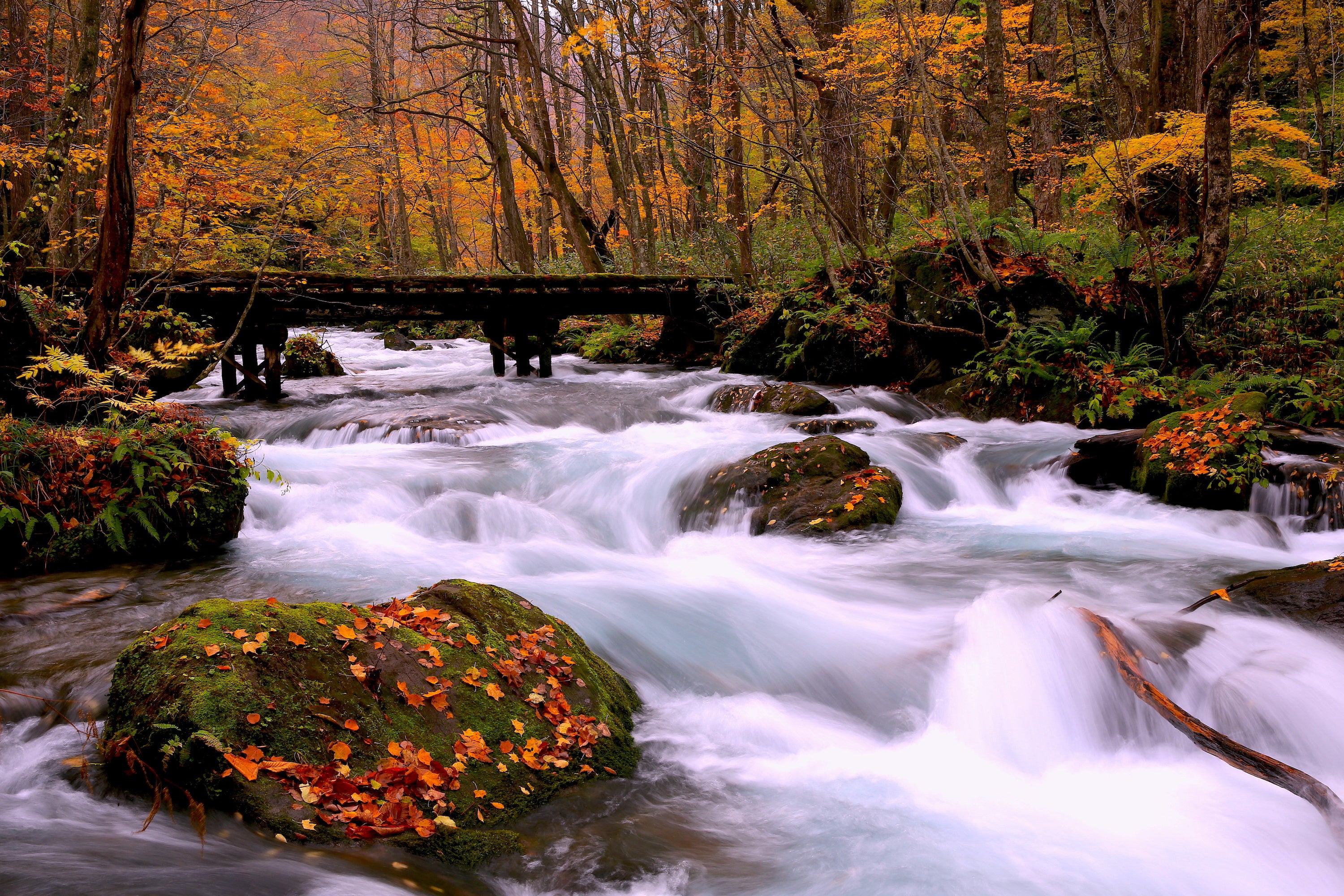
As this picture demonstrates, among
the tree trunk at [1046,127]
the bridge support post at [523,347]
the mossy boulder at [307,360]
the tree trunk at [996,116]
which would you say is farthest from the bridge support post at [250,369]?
the tree trunk at [1046,127]

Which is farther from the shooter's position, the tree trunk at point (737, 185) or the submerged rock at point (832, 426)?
the tree trunk at point (737, 185)

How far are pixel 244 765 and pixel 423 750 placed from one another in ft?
2.06

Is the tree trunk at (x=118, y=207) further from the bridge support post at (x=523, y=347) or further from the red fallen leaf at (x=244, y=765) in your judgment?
the bridge support post at (x=523, y=347)

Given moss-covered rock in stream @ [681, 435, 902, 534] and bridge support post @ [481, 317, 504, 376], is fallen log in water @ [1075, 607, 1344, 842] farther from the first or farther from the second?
bridge support post @ [481, 317, 504, 376]

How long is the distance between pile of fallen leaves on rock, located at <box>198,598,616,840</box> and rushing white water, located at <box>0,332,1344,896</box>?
0.60ft

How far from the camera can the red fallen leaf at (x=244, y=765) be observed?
110 inches

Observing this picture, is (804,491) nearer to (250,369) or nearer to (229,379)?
(250,369)

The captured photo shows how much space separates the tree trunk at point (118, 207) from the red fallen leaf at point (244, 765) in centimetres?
553

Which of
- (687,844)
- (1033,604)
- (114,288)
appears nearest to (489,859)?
(687,844)

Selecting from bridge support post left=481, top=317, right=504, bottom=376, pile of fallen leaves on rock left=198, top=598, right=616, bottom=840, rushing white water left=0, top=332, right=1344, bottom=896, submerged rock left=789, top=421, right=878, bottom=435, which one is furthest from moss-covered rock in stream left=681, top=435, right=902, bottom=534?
bridge support post left=481, top=317, right=504, bottom=376

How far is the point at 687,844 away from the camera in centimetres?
338

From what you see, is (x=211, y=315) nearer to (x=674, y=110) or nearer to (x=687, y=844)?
(x=687, y=844)

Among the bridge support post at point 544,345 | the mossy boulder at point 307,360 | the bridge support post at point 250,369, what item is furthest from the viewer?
the mossy boulder at point 307,360

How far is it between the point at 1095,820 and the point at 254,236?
21133 millimetres
